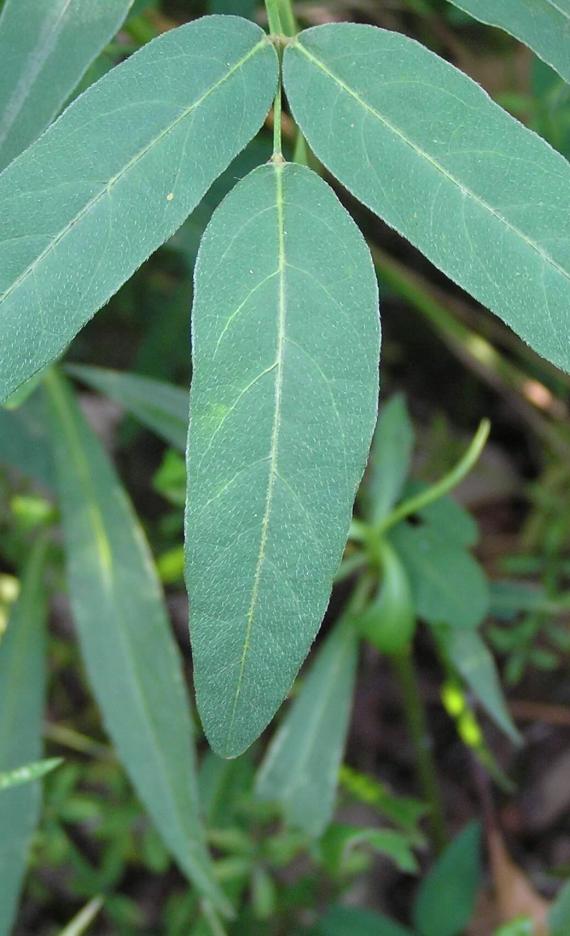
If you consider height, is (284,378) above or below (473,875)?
above

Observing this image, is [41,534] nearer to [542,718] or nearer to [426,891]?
[426,891]

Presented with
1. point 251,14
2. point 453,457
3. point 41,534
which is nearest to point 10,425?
point 41,534

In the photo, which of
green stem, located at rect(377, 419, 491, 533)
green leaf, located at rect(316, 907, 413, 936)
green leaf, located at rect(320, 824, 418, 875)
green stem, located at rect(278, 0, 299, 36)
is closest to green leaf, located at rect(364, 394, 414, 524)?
green stem, located at rect(377, 419, 491, 533)

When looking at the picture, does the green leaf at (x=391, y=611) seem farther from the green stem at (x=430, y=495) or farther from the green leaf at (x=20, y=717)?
the green leaf at (x=20, y=717)

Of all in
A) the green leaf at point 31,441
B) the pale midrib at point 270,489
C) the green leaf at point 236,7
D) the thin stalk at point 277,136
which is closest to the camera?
the pale midrib at point 270,489

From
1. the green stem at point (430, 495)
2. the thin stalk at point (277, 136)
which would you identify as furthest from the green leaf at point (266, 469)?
the green stem at point (430, 495)

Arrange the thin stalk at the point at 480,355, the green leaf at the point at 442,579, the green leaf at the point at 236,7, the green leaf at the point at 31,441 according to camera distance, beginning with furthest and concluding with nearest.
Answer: the thin stalk at the point at 480,355 < the green leaf at the point at 31,441 < the green leaf at the point at 442,579 < the green leaf at the point at 236,7

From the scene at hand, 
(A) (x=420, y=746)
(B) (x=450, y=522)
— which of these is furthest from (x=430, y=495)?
(A) (x=420, y=746)
